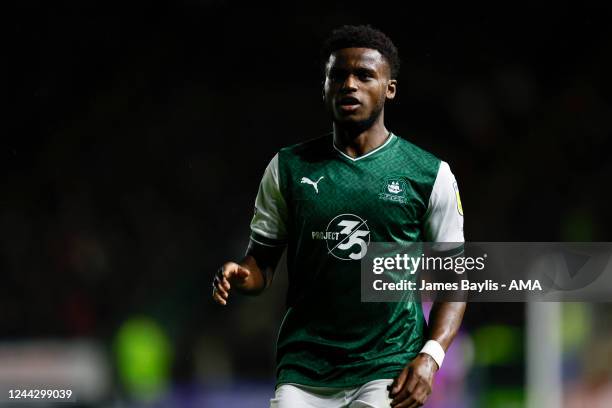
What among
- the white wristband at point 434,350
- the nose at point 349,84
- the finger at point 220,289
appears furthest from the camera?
the nose at point 349,84

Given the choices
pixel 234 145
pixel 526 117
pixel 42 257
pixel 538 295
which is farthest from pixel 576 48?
pixel 42 257

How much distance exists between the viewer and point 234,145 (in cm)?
1273

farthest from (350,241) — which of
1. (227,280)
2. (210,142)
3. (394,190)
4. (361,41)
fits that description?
(210,142)

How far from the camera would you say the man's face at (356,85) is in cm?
390

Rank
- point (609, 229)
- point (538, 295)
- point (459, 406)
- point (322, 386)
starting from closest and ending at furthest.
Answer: point (322, 386) → point (538, 295) → point (459, 406) → point (609, 229)

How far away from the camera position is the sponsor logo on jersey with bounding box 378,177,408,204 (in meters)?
3.89

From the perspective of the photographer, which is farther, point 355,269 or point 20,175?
point 20,175

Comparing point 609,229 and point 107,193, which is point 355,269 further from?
point 107,193

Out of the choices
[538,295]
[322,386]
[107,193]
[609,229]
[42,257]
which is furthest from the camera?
[107,193]

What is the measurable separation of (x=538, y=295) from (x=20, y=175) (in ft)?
22.4

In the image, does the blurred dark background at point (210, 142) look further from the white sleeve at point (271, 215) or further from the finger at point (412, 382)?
the finger at point (412, 382)

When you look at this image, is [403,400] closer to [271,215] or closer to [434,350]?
[434,350]

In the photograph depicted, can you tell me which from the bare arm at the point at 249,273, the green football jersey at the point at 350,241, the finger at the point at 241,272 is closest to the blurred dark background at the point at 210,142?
the bare arm at the point at 249,273

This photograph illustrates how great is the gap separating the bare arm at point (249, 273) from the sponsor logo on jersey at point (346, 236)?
28 centimetres
